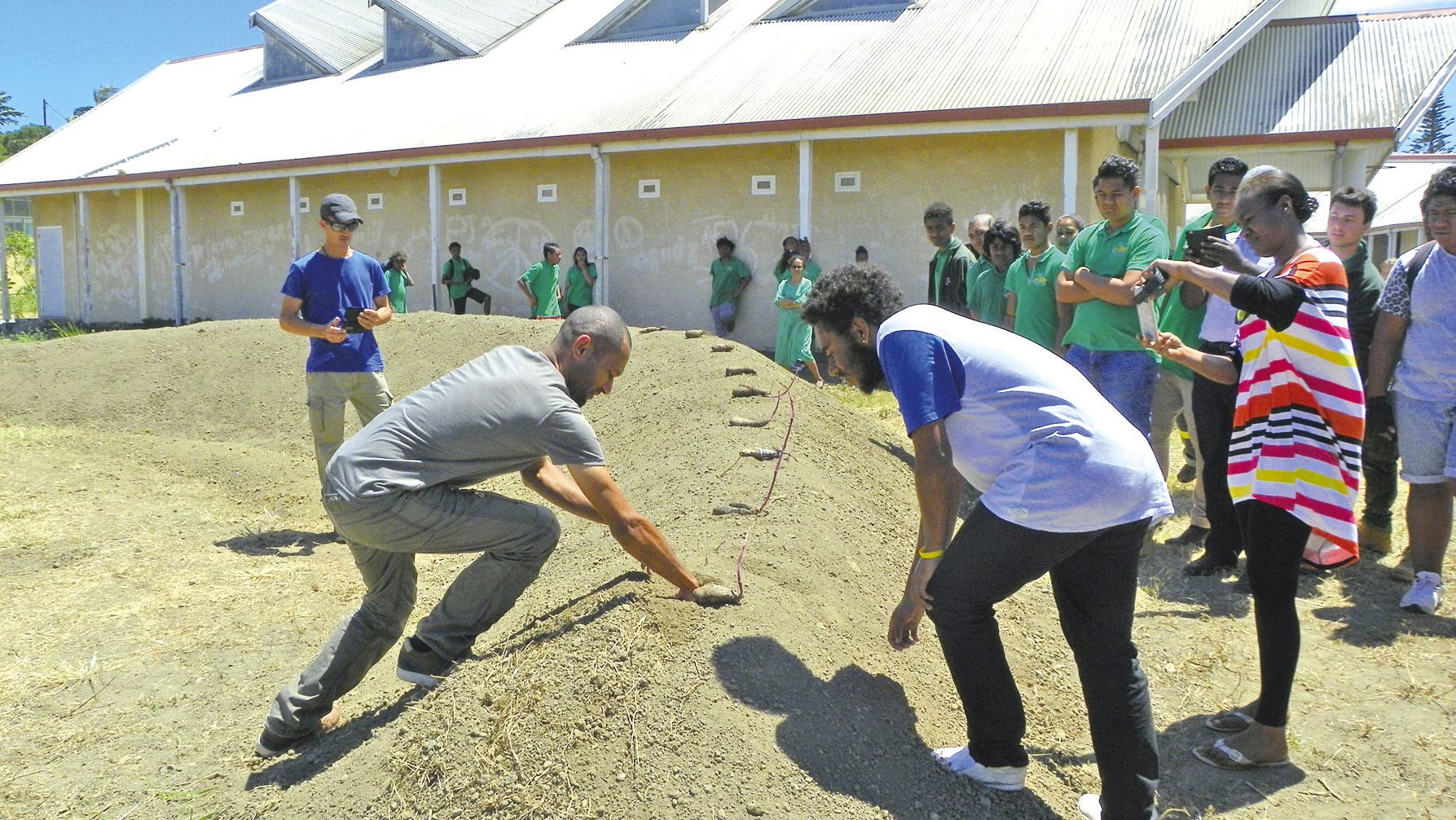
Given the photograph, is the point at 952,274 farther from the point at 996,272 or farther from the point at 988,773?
the point at 988,773

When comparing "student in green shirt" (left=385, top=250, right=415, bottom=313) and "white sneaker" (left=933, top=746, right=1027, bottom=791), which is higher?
→ "student in green shirt" (left=385, top=250, right=415, bottom=313)

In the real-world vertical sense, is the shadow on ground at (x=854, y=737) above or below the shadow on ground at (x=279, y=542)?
above

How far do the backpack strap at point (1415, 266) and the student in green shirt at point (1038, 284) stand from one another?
6.38 ft

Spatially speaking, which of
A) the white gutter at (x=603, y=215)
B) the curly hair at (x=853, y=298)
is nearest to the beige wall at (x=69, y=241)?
the white gutter at (x=603, y=215)

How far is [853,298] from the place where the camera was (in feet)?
10.6

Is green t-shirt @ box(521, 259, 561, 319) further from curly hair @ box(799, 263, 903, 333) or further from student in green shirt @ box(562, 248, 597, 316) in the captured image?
curly hair @ box(799, 263, 903, 333)

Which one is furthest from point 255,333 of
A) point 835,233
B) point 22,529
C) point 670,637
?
point 670,637

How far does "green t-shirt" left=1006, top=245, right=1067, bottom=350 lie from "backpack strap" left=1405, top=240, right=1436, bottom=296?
6.42 ft

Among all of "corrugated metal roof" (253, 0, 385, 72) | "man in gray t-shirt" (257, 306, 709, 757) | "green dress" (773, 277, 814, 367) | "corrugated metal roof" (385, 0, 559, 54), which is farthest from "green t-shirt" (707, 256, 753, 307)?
"corrugated metal roof" (253, 0, 385, 72)

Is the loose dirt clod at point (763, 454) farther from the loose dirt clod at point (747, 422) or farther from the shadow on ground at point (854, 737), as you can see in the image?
the shadow on ground at point (854, 737)

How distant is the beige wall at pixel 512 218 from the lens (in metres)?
15.6

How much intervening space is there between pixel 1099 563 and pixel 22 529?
6.83 meters

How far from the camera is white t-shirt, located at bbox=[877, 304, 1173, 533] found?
293 cm

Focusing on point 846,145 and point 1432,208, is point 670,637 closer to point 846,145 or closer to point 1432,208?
point 1432,208
